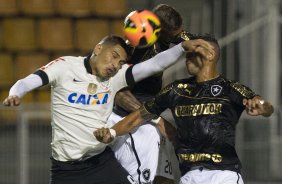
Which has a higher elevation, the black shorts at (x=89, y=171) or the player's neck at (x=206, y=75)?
the player's neck at (x=206, y=75)

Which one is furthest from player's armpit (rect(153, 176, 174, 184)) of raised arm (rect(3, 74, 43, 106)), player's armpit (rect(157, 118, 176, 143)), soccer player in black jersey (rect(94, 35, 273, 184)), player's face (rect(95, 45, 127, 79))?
raised arm (rect(3, 74, 43, 106))

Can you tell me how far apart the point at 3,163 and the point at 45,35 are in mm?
2873

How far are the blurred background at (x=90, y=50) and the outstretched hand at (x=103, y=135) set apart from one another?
15.4 ft

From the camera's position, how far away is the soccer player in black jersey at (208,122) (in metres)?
6.68

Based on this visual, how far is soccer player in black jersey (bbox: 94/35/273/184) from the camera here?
6676mm

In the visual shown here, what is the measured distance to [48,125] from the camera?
11.4m

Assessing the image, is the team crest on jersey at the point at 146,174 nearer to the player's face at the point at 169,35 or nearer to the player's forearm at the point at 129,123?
the player's forearm at the point at 129,123

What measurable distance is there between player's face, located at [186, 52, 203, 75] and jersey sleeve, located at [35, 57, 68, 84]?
98 cm

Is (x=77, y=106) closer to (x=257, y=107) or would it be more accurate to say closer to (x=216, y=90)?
(x=216, y=90)

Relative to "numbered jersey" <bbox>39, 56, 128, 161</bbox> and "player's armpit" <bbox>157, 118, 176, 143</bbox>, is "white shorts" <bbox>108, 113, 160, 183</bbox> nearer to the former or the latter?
"player's armpit" <bbox>157, 118, 176, 143</bbox>

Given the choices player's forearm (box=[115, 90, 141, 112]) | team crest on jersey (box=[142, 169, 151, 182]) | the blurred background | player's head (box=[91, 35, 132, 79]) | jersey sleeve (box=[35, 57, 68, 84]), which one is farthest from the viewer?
the blurred background

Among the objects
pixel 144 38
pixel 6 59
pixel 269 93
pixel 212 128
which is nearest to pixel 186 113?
pixel 212 128

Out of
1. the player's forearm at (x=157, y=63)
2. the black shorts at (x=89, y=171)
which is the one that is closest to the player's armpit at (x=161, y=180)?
the black shorts at (x=89, y=171)

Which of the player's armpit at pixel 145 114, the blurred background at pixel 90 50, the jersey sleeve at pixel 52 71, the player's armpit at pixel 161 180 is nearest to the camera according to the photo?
the jersey sleeve at pixel 52 71
